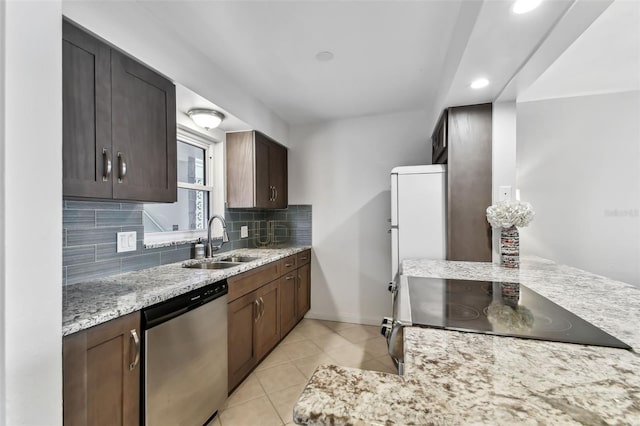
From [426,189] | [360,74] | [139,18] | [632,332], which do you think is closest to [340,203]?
[426,189]

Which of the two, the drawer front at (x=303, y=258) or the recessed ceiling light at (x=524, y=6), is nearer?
the recessed ceiling light at (x=524, y=6)

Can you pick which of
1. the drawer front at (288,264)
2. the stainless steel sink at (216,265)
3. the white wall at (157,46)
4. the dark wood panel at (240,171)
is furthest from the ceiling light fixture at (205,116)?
the drawer front at (288,264)

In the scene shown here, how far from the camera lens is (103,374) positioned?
3.49 feet

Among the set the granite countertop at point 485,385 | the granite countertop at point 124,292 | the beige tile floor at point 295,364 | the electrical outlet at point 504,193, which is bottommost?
the beige tile floor at point 295,364

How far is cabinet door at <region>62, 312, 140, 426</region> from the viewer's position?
95 centimetres

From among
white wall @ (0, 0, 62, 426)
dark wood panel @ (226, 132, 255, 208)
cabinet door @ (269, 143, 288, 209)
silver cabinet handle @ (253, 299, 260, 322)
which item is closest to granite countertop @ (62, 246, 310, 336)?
white wall @ (0, 0, 62, 426)

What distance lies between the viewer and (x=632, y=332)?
0.83 m

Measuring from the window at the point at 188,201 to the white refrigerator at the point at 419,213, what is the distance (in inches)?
71.4

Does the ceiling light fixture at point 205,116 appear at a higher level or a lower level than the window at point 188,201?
higher

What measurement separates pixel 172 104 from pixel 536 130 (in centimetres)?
326

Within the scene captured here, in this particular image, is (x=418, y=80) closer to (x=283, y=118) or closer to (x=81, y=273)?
(x=283, y=118)

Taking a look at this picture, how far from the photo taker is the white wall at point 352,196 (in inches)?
128

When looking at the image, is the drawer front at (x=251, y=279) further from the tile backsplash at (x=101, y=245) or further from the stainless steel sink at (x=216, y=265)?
the tile backsplash at (x=101, y=245)

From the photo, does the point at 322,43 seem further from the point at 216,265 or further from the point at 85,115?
the point at 216,265
